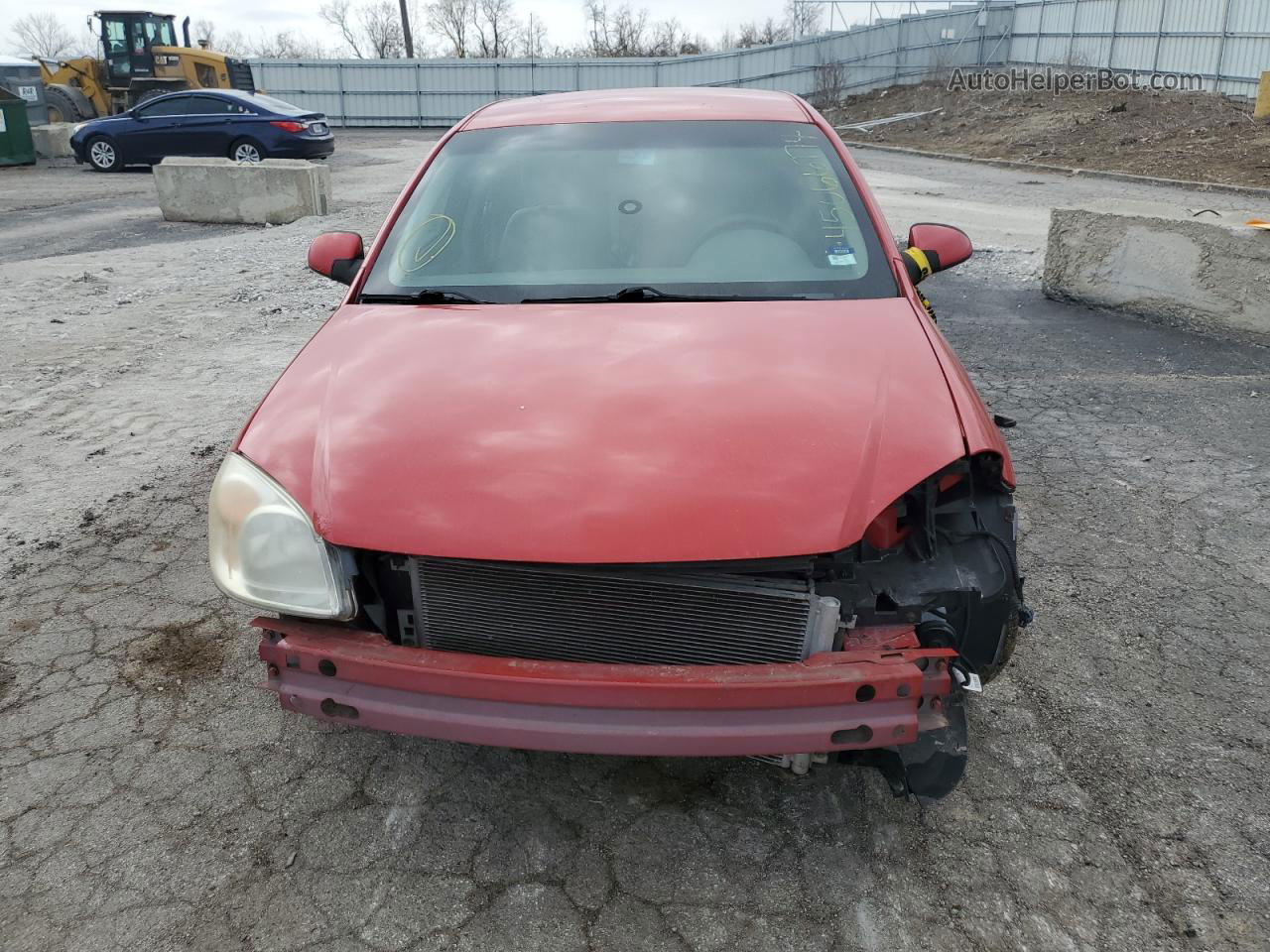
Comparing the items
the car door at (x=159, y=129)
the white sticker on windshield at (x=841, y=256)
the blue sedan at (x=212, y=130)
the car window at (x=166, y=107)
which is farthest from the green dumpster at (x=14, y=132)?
the white sticker on windshield at (x=841, y=256)

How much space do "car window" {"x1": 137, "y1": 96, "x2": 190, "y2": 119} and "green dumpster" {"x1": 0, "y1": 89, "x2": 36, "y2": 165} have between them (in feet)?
11.5

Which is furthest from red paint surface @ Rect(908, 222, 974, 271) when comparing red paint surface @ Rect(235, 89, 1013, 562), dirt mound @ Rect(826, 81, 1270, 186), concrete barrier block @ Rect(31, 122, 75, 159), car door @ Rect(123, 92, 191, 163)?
concrete barrier block @ Rect(31, 122, 75, 159)

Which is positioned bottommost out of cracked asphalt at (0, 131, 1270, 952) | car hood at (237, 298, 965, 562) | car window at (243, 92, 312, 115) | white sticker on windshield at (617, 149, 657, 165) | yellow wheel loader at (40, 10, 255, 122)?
cracked asphalt at (0, 131, 1270, 952)

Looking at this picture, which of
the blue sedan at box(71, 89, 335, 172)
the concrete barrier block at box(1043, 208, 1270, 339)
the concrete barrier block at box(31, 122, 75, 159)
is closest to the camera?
the concrete barrier block at box(1043, 208, 1270, 339)

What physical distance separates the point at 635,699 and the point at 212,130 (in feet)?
60.0

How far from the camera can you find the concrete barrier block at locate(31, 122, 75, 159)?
67.5 ft

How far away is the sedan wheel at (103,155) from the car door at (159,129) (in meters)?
0.35

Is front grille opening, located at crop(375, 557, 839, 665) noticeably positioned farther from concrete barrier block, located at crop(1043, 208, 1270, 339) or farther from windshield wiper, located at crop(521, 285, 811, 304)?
concrete barrier block, located at crop(1043, 208, 1270, 339)

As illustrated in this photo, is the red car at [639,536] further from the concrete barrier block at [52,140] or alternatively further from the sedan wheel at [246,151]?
the concrete barrier block at [52,140]

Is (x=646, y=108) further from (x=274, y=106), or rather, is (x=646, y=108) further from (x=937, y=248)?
(x=274, y=106)

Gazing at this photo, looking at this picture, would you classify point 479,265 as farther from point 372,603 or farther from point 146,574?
point 146,574

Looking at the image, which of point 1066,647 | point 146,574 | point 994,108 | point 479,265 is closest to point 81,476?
point 146,574

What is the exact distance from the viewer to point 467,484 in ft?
6.96

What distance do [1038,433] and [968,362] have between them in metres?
1.30
